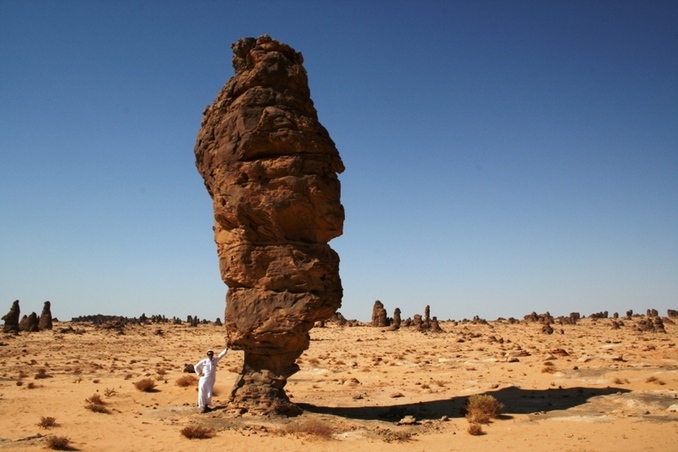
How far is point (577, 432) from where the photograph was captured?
12422 millimetres

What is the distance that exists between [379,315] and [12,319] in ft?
145

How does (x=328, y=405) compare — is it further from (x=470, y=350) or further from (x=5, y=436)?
(x=470, y=350)

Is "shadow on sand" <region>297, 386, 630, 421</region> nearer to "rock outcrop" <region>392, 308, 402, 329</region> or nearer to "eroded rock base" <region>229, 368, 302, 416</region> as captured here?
"eroded rock base" <region>229, 368, 302, 416</region>

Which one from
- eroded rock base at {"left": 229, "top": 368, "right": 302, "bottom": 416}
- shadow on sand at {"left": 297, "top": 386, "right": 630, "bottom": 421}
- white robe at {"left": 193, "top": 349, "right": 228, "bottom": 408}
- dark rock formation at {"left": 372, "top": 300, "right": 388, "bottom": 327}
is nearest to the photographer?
eroded rock base at {"left": 229, "top": 368, "right": 302, "bottom": 416}

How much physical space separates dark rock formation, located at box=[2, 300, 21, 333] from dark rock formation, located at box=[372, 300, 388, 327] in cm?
4281

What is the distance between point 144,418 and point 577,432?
38.9 feet

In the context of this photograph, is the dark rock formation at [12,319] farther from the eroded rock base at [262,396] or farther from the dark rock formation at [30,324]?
the eroded rock base at [262,396]

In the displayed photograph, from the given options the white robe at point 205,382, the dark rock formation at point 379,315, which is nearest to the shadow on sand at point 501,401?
the white robe at point 205,382

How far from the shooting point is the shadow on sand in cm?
1496

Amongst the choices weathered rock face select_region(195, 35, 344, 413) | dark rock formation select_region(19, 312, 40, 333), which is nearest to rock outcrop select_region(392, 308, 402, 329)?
dark rock formation select_region(19, 312, 40, 333)

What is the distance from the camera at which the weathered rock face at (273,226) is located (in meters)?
14.2

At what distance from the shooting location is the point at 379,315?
225 feet

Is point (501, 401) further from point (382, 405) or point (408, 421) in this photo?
point (408, 421)

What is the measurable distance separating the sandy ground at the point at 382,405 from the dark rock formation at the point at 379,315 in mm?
36952
